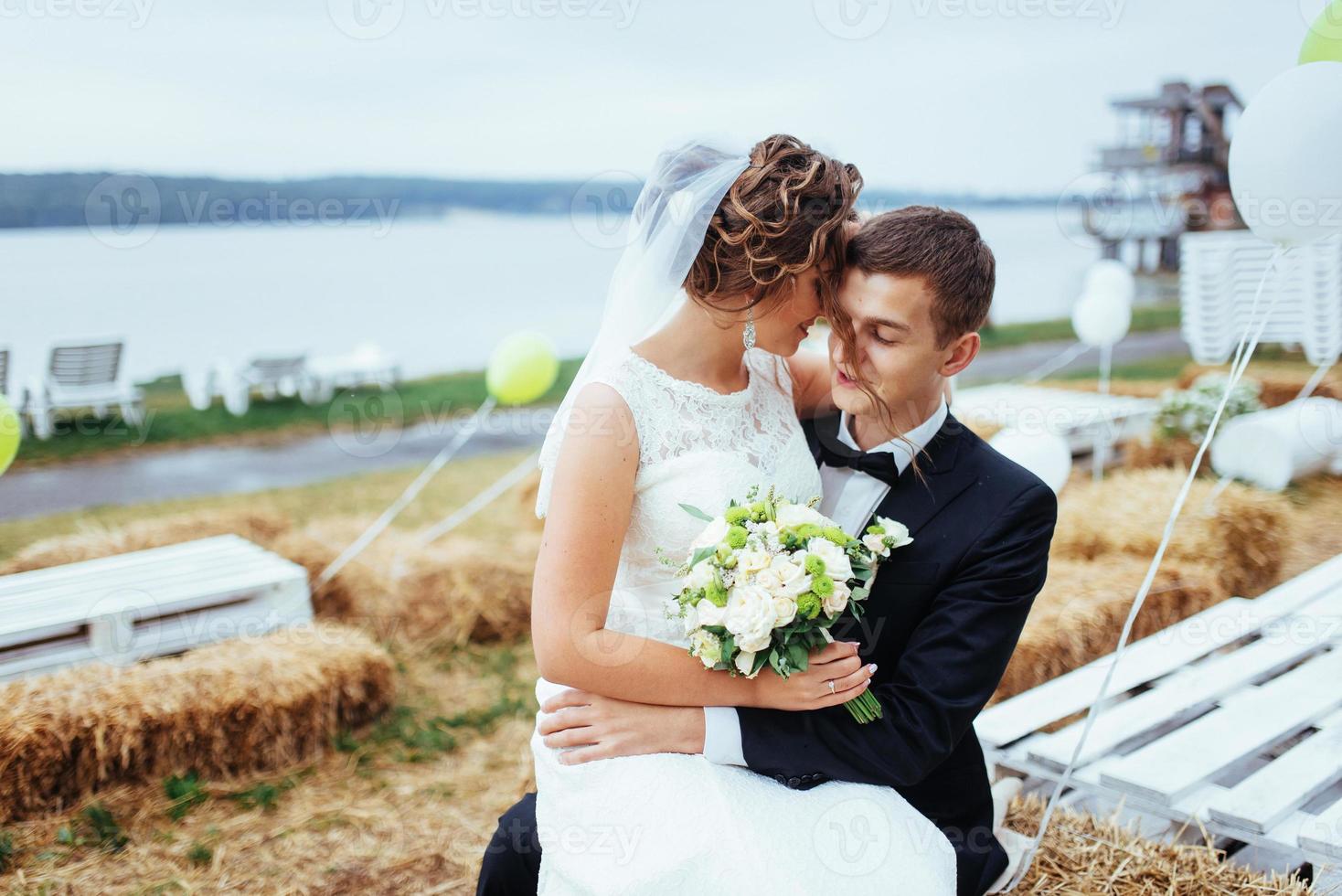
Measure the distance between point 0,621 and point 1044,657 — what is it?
15.9 ft

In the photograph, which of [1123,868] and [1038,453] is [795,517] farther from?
[1038,453]

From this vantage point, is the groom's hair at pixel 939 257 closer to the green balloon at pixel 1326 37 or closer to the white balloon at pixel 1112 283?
the green balloon at pixel 1326 37

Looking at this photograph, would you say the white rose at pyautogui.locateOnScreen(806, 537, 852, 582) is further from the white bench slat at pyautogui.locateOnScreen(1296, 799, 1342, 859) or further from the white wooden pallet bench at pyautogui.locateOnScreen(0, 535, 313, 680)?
the white wooden pallet bench at pyautogui.locateOnScreen(0, 535, 313, 680)

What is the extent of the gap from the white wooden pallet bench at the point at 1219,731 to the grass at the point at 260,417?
1201 centimetres

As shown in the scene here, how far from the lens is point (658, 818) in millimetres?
2066

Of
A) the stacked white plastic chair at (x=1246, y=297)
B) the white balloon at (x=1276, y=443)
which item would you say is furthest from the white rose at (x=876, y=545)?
the stacked white plastic chair at (x=1246, y=297)

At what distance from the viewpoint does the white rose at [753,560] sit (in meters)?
1.81

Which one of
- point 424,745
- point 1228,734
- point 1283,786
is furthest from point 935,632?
point 424,745

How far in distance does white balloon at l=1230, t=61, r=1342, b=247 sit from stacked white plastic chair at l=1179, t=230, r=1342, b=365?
29.0 ft

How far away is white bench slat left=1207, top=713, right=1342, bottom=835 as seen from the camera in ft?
9.24

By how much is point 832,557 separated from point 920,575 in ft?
1.49

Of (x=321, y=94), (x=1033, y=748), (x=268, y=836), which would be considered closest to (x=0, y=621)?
(x=268, y=836)

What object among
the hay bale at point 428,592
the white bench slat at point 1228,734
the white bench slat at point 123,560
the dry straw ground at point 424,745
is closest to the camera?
the white bench slat at point 1228,734

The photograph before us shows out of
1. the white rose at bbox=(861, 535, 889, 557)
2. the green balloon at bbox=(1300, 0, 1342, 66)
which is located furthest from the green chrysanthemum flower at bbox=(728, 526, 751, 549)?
the green balloon at bbox=(1300, 0, 1342, 66)
